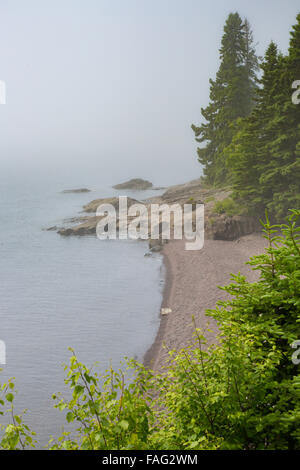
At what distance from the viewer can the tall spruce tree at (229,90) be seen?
3722 cm

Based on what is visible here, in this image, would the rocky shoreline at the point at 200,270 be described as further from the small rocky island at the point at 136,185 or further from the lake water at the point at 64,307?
the small rocky island at the point at 136,185

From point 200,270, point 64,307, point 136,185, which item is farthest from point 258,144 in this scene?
point 136,185

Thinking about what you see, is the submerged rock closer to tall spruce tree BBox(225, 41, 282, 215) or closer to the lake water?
the lake water

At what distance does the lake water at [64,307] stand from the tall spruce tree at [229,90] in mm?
14733

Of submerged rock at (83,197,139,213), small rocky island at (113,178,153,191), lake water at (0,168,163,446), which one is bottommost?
lake water at (0,168,163,446)

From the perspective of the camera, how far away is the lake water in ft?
50.0

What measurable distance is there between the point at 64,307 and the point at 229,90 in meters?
28.5

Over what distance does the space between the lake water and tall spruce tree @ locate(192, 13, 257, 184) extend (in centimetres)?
1473

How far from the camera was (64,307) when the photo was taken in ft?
73.2

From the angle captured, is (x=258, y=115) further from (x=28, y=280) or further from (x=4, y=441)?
(x=4, y=441)

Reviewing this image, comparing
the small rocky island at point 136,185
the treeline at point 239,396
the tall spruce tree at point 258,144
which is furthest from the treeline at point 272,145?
the small rocky island at point 136,185

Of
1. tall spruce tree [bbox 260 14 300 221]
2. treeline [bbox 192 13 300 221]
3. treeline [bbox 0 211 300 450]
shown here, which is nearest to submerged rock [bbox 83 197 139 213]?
treeline [bbox 192 13 300 221]

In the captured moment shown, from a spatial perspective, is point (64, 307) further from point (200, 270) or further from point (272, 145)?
point (272, 145)

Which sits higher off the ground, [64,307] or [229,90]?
[229,90]
